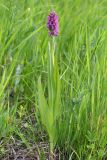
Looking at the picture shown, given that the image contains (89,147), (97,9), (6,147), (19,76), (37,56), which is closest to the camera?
(89,147)

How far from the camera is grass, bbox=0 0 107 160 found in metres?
1.55

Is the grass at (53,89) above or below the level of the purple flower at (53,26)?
below

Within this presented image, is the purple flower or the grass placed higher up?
the purple flower

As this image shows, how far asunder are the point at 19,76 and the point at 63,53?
1.13 ft

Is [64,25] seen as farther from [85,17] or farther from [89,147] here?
[89,147]

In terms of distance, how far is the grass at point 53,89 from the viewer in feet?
5.10

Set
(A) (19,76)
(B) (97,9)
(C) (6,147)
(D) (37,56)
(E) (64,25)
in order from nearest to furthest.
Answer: (C) (6,147), (A) (19,76), (D) (37,56), (E) (64,25), (B) (97,9)

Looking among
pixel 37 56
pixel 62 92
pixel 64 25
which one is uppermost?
pixel 64 25

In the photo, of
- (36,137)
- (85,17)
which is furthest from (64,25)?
(36,137)

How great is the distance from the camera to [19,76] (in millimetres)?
1927

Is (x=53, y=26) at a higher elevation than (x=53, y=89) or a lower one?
higher

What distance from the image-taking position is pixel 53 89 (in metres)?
1.53

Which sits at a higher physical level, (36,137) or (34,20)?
(34,20)

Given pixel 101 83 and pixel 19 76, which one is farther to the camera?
pixel 19 76
